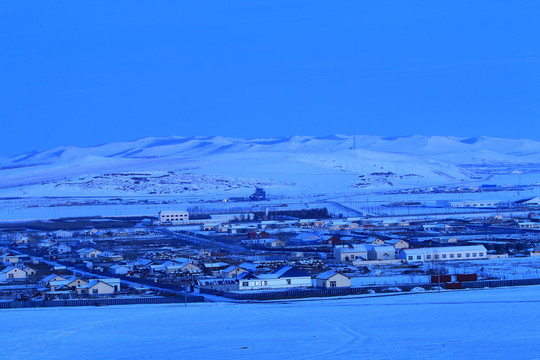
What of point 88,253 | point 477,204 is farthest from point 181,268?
point 477,204

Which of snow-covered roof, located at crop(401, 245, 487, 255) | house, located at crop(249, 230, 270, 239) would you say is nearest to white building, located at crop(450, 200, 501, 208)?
house, located at crop(249, 230, 270, 239)

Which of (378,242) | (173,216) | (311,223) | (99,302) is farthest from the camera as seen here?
(173,216)

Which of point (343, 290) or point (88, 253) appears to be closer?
point (343, 290)

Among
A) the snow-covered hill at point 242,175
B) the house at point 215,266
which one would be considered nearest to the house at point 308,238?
the house at point 215,266

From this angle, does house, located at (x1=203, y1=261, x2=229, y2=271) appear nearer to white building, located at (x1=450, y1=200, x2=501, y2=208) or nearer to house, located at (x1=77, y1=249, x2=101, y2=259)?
house, located at (x1=77, y1=249, x2=101, y2=259)

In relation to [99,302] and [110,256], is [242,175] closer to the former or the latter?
[110,256]

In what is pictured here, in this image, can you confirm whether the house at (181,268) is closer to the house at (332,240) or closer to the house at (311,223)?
the house at (332,240)
